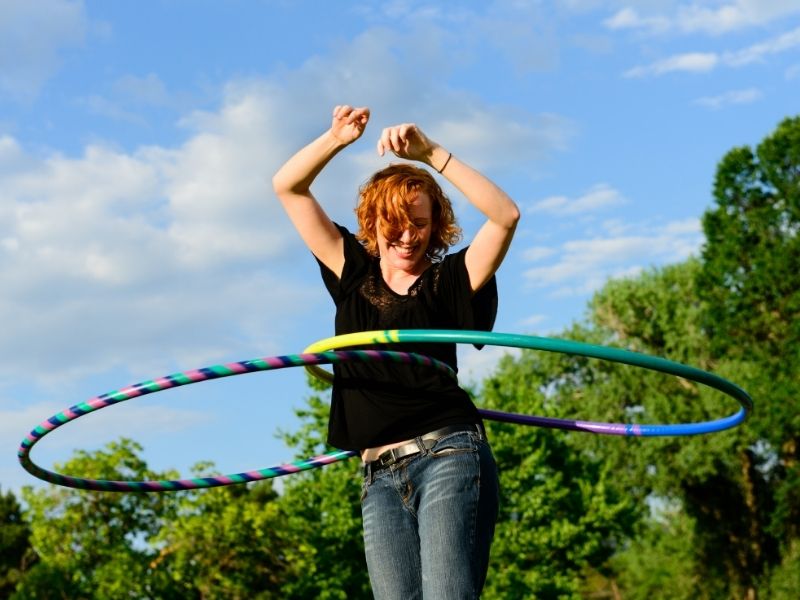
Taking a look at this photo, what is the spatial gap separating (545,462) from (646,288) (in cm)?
1111

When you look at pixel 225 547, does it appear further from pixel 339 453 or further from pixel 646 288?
pixel 339 453

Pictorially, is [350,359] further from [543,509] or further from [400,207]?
[543,509]

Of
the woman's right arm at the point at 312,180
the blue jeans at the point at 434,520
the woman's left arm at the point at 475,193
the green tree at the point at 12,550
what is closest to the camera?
the blue jeans at the point at 434,520

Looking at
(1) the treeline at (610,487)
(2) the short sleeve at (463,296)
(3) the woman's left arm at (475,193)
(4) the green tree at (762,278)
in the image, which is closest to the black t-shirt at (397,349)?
(2) the short sleeve at (463,296)

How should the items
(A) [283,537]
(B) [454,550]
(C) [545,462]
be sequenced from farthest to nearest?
(C) [545,462] → (A) [283,537] → (B) [454,550]

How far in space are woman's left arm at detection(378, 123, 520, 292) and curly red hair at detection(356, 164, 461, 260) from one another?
12 centimetres

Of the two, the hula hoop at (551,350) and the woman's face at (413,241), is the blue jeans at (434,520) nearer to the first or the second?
the hula hoop at (551,350)

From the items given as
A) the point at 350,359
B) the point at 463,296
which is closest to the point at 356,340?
the point at 350,359

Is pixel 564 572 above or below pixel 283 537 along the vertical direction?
below

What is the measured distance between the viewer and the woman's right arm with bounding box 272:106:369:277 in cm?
465

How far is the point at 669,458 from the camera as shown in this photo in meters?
36.2

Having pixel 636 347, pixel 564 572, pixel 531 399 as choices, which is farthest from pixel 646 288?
pixel 564 572

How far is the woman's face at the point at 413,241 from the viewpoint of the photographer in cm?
465

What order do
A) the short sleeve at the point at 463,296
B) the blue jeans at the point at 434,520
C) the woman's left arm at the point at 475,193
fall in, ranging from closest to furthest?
the blue jeans at the point at 434,520
the woman's left arm at the point at 475,193
the short sleeve at the point at 463,296
